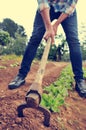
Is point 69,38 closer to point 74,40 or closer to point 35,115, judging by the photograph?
point 74,40

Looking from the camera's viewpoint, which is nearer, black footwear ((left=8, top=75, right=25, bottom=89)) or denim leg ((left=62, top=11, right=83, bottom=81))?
denim leg ((left=62, top=11, right=83, bottom=81))

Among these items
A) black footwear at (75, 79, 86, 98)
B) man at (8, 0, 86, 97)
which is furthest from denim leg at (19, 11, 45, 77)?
black footwear at (75, 79, 86, 98)

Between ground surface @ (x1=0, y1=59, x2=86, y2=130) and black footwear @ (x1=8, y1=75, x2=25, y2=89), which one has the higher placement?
black footwear @ (x1=8, y1=75, x2=25, y2=89)

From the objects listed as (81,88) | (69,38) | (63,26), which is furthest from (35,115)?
(63,26)

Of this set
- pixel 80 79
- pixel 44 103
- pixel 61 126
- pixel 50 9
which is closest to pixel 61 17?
pixel 50 9

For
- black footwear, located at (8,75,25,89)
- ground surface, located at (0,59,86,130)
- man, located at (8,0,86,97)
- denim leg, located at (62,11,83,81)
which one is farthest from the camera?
black footwear, located at (8,75,25,89)

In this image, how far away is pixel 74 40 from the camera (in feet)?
16.6

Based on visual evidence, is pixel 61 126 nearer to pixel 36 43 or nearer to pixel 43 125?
pixel 43 125

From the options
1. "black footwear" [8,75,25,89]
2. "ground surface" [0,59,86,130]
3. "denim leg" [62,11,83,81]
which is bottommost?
"ground surface" [0,59,86,130]

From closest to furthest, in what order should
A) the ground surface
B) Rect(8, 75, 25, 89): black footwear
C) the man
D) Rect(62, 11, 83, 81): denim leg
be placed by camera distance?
the ground surface
the man
Rect(62, 11, 83, 81): denim leg
Rect(8, 75, 25, 89): black footwear

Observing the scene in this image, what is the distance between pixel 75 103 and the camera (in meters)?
5.00

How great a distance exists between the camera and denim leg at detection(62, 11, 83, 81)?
5.05 metres

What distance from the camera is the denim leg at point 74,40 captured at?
5.05m

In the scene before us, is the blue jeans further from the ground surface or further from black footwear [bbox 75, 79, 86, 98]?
the ground surface
